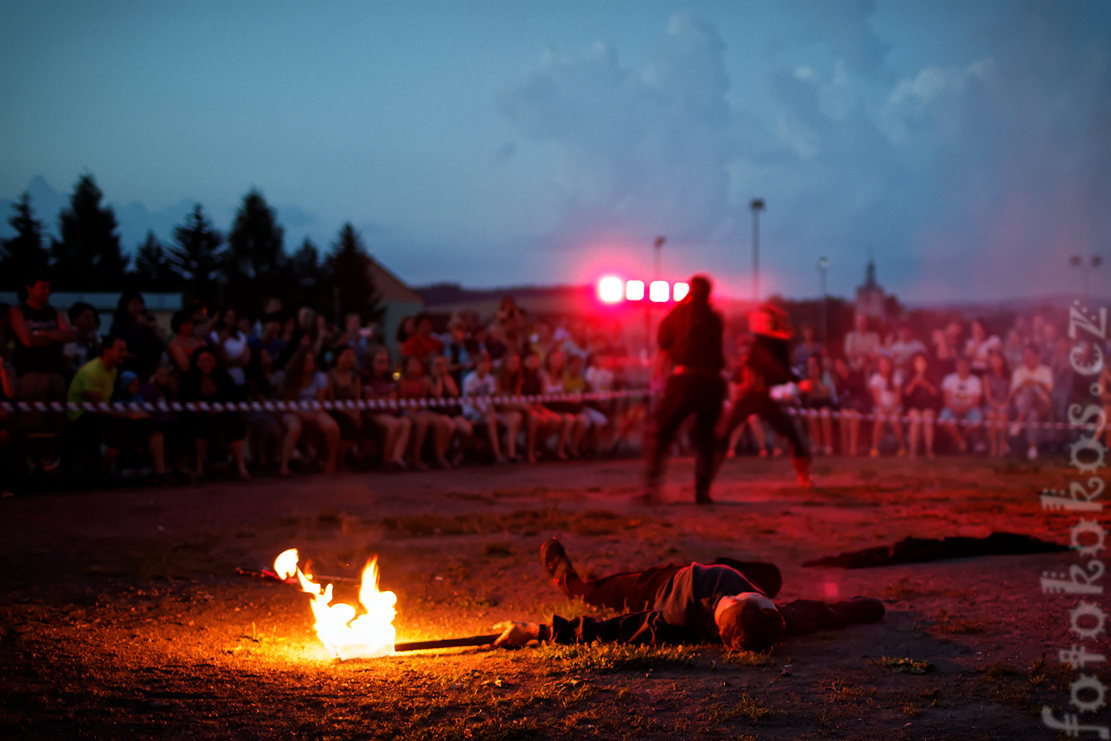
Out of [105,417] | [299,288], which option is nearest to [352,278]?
Result: [299,288]

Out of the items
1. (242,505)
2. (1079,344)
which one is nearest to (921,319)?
(1079,344)

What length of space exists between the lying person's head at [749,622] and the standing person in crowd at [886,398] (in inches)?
479

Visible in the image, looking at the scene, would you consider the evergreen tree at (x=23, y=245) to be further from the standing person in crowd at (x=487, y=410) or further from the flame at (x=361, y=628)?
the flame at (x=361, y=628)

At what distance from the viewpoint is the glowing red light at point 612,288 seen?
1361 centimetres

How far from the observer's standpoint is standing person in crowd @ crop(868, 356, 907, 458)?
1595cm

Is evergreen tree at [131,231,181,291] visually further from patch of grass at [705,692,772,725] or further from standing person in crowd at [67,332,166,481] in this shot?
patch of grass at [705,692,772,725]

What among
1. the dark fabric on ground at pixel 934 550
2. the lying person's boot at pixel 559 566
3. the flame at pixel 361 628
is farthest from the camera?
the dark fabric on ground at pixel 934 550

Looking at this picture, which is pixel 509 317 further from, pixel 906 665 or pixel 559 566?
pixel 906 665

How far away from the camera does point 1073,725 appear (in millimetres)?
3576

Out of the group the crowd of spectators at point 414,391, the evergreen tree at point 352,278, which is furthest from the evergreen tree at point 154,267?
the crowd of spectators at point 414,391

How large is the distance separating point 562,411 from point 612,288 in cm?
213

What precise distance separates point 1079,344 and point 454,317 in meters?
11.0

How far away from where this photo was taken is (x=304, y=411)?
11844mm

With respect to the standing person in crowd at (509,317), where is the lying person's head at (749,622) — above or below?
below
